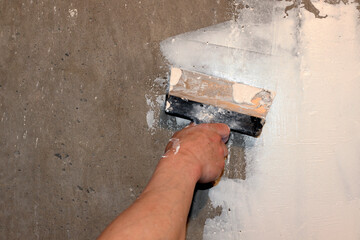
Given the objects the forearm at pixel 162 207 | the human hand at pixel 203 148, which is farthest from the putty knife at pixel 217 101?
the forearm at pixel 162 207

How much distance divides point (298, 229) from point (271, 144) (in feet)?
1.22

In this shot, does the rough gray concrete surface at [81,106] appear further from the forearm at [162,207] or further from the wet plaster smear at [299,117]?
the forearm at [162,207]

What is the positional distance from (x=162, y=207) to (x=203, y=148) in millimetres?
286

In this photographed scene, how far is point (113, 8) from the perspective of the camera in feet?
4.05

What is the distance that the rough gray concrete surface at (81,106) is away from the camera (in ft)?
4.03

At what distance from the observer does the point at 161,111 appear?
1.23 meters

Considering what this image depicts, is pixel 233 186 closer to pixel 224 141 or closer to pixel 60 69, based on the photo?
pixel 224 141

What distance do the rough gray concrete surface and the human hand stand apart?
0.14 metres

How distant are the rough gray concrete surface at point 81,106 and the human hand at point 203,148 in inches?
5.5

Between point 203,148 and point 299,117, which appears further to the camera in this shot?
point 299,117

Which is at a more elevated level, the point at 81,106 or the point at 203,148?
the point at 81,106

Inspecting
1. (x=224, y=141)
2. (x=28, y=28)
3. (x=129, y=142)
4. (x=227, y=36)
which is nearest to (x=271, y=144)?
(x=224, y=141)

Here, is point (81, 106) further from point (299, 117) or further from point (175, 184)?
point (299, 117)

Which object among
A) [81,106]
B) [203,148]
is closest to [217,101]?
[203,148]
